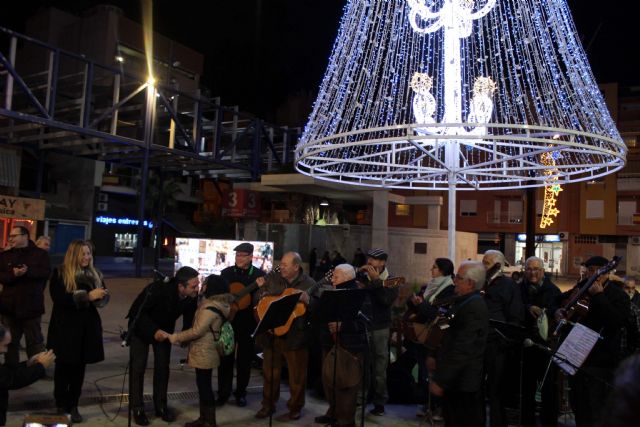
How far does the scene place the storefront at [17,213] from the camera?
15361mm

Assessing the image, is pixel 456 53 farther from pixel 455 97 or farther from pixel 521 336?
pixel 521 336

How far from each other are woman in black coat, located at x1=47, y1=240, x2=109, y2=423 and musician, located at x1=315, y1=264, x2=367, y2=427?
88.6 inches

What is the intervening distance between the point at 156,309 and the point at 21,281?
5.99 ft

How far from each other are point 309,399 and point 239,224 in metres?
16.4

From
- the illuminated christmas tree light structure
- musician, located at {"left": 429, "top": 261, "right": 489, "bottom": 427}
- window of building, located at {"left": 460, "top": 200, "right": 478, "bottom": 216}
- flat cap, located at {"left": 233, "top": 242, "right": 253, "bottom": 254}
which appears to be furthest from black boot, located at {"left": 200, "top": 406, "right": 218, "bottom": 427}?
window of building, located at {"left": 460, "top": 200, "right": 478, "bottom": 216}

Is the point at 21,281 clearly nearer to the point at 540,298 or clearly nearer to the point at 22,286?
the point at 22,286

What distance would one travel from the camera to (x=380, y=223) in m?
20.6

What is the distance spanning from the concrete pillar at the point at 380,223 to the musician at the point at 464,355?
16.0m

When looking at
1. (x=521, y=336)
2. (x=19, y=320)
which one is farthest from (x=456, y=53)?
(x=19, y=320)

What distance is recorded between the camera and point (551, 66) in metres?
5.46

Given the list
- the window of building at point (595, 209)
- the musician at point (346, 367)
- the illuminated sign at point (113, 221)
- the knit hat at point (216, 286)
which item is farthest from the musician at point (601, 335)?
the illuminated sign at point (113, 221)

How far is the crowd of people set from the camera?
4431mm

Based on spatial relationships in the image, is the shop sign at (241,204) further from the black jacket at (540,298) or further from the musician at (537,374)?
the musician at (537,374)

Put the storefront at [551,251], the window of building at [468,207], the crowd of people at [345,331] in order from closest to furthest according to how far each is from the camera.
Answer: the crowd of people at [345,331] → the storefront at [551,251] → the window of building at [468,207]
